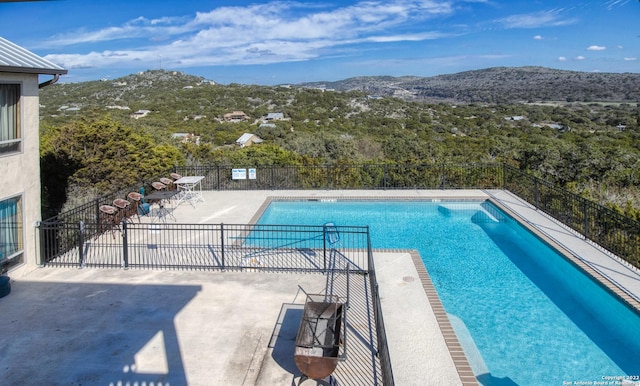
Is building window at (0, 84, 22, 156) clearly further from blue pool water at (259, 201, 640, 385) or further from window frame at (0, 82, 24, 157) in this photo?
blue pool water at (259, 201, 640, 385)

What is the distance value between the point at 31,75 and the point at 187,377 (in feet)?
21.8

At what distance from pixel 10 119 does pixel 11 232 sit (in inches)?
80.2

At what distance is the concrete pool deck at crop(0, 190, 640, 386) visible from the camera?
537 centimetres

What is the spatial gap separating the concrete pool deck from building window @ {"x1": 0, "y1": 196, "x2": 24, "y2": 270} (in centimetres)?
43

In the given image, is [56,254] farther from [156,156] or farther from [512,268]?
[512,268]

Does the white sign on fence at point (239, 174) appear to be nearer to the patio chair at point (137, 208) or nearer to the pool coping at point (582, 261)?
the patio chair at point (137, 208)

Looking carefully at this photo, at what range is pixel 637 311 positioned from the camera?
280 inches

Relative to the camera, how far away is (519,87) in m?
56.3

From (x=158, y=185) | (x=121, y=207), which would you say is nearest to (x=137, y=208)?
(x=121, y=207)

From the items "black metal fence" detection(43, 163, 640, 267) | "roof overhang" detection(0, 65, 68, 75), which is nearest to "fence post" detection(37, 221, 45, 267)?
"roof overhang" detection(0, 65, 68, 75)

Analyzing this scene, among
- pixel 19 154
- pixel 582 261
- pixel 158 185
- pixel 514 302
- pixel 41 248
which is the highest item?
pixel 19 154

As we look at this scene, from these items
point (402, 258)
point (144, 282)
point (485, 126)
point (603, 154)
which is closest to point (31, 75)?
point (144, 282)

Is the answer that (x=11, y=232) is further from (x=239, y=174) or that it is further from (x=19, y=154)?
(x=239, y=174)

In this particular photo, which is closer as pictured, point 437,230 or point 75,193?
point 437,230
